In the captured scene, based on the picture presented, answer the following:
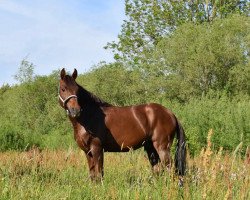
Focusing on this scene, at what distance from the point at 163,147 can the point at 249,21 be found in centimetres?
2269

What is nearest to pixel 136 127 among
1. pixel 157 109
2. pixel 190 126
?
pixel 157 109

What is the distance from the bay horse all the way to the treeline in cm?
1072

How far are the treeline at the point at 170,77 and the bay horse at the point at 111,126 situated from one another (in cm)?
1072

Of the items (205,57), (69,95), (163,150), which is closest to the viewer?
(69,95)

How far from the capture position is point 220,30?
1087 inches

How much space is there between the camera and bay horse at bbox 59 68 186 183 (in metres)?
7.46

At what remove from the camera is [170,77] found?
28.5 m

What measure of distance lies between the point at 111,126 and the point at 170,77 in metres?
20.9

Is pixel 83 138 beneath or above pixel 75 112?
beneath

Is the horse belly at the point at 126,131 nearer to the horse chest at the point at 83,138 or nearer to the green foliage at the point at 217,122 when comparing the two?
the horse chest at the point at 83,138

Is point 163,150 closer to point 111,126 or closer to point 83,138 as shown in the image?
point 111,126

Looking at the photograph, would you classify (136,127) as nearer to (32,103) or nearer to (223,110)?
(223,110)

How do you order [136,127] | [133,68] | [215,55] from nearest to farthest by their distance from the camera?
[136,127], [215,55], [133,68]

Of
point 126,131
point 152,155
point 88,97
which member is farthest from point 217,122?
point 88,97
